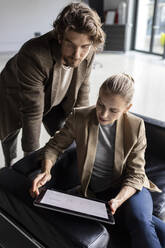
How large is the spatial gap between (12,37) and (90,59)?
5.90 metres

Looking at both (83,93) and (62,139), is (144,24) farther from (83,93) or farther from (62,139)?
(62,139)

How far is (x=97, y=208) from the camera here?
97 cm

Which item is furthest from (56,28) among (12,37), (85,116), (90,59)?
(12,37)

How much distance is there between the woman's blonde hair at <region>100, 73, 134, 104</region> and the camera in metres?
1.07

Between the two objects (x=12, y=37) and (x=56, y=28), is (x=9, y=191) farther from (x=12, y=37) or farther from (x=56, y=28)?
(x=12, y=37)

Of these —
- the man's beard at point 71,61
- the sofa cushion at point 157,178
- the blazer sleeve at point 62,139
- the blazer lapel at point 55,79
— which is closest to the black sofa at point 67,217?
the sofa cushion at point 157,178

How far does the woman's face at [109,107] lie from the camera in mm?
1078

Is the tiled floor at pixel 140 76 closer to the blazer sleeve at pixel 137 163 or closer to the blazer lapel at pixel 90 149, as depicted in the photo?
the blazer lapel at pixel 90 149

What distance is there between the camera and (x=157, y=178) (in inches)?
59.2

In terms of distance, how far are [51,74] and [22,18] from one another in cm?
606

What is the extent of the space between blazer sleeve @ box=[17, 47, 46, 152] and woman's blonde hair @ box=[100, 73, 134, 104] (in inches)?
15.4

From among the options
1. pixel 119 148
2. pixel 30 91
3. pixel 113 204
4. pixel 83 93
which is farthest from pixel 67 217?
pixel 83 93

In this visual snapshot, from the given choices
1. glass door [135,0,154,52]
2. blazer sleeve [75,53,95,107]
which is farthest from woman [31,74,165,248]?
glass door [135,0,154,52]

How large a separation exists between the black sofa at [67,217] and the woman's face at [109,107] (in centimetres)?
40
